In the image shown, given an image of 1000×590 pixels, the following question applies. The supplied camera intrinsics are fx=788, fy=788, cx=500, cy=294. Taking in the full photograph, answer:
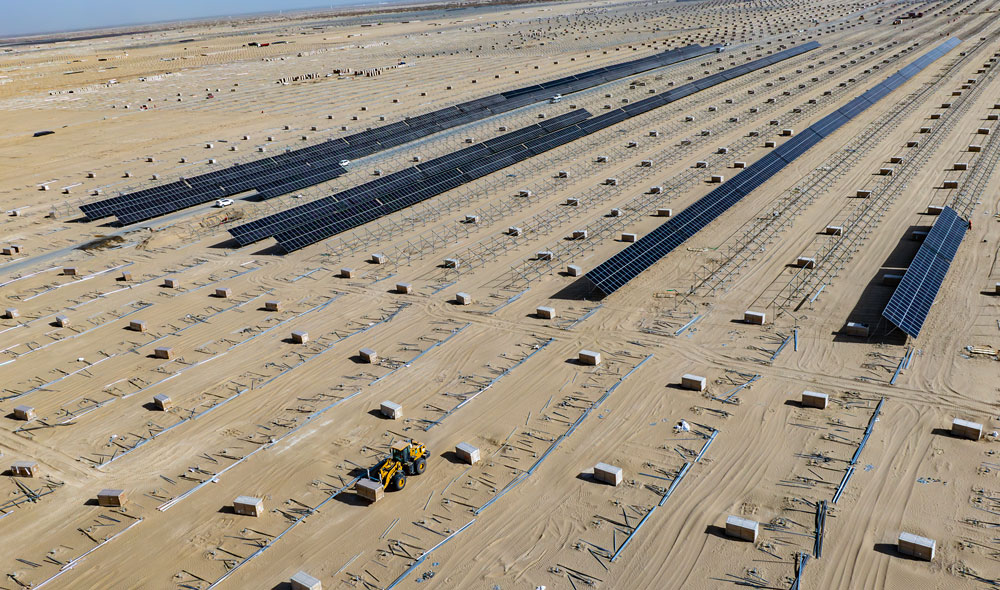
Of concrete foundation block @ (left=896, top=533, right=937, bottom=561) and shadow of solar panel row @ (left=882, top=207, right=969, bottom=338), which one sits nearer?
concrete foundation block @ (left=896, top=533, right=937, bottom=561)

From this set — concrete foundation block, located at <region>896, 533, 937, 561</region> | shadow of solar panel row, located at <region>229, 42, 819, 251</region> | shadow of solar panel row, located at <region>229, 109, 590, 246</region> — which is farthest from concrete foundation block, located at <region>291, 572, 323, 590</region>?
shadow of solar panel row, located at <region>229, 109, 590, 246</region>

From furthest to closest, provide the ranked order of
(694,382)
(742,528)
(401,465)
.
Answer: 1. (694,382)
2. (401,465)
3. (742,528)

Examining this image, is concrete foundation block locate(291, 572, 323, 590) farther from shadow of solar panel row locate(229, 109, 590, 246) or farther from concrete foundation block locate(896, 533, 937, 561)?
shadow of solar panel row locate(229, 109, 590, 246)

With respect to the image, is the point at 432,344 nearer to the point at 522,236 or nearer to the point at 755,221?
the point at 522,236

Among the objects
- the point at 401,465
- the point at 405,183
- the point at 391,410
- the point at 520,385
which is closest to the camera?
the point at 401,465

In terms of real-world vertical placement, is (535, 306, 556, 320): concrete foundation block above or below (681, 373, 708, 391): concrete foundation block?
above

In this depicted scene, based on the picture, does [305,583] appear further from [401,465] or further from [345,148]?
[345,148]

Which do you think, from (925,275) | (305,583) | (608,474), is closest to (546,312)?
(608,474)
